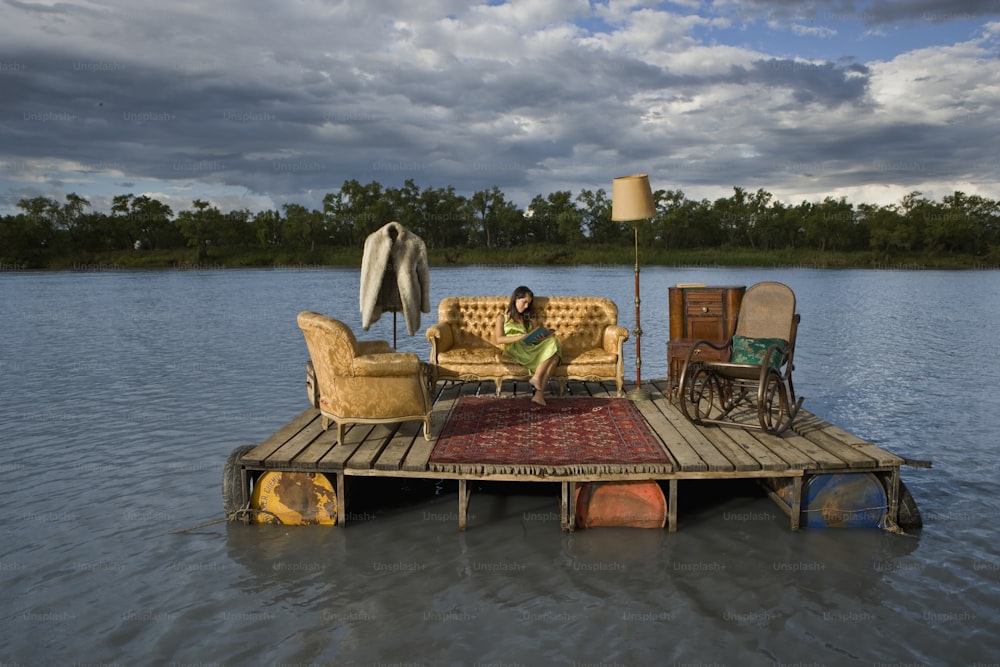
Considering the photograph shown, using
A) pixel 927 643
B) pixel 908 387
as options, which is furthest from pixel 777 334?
pixel 908 387

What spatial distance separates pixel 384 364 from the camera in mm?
5383

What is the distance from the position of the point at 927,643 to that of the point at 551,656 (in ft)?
6.28

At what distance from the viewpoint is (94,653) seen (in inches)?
143

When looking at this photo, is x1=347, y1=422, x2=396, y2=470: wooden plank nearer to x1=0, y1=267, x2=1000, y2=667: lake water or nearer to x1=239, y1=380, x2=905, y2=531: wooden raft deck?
x1=239, y1=380, x2=905, y2=531: wooden raft deck

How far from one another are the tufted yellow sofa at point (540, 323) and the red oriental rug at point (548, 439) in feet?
1.01

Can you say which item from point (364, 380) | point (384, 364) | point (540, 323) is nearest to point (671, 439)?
point (384, 364)

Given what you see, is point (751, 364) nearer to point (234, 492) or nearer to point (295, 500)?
point (295, 500)

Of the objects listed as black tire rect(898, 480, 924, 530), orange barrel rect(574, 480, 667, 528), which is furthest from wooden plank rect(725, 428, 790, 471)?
black tire rect(898, 480, 924, 530)

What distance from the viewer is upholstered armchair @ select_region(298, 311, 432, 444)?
5406 millimetres

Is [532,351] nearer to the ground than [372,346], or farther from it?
nearer to the ground

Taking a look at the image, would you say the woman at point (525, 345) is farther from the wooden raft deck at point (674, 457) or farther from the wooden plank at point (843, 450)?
the wooden plank at point (843, 450)

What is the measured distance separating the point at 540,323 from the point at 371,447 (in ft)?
10.9

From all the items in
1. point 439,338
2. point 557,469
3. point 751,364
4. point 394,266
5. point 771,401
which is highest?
point 394,266

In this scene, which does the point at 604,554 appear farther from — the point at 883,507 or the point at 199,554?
the point at 199,554
